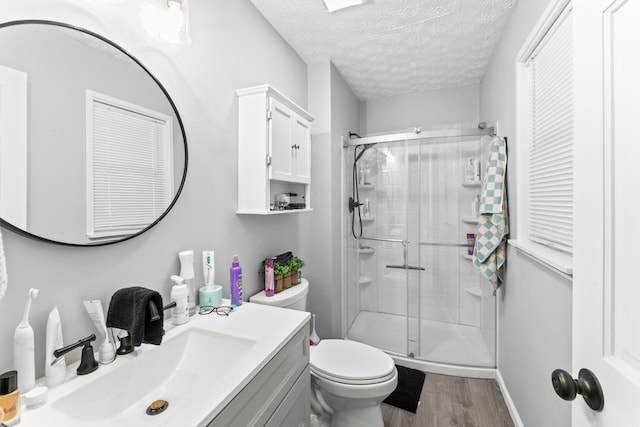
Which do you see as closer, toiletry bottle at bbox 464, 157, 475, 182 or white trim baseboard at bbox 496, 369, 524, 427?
white trim baseboard at bbox 496, 369, 524, 427

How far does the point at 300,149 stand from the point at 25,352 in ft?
5.00

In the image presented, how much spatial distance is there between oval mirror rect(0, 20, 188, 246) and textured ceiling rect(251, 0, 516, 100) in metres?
1.12

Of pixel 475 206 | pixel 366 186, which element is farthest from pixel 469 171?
pixel 366 186

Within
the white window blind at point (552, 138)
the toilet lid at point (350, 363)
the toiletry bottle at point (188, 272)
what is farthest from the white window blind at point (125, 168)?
the white window blind at point (552, 138)

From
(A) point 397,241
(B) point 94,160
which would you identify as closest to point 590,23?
(B) point 94,160

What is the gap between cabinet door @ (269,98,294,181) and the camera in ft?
5.08

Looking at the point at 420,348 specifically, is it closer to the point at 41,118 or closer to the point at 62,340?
the point at 62,340

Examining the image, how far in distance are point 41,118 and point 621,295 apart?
1375mm

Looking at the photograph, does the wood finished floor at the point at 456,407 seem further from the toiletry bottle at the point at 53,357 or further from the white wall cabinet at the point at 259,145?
the toiletry bottle at the point at 53,357

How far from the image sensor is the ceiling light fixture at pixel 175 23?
1.06m

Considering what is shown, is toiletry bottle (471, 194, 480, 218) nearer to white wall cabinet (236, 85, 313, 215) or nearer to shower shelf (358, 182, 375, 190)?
shower shelf (358, 182, 375, 190)

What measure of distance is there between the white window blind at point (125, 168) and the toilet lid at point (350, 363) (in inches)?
45.4

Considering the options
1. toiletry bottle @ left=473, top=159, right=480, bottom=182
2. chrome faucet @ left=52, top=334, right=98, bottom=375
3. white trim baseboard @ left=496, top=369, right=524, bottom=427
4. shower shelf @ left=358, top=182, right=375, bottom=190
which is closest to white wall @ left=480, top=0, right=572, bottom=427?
white trim baseboard @ left=496, top=369, right=524, bottom=427

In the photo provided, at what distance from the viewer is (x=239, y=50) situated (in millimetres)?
1594
